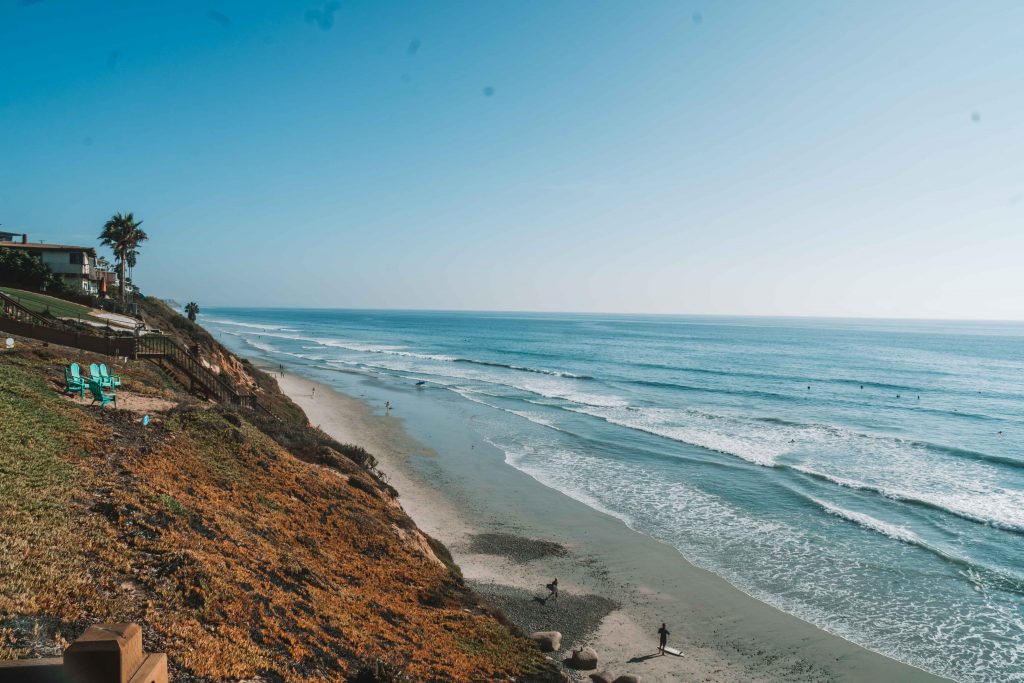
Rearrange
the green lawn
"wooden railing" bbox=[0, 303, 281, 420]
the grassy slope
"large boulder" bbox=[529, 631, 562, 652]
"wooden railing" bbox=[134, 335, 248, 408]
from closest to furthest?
the grassy slope
"large boulder" bbox=[529, 631, 562, 652]
"wooden railing" bbox=[0, 303, 281, 420]
"wooden railing" bbox=[134, 335, 248, 408]
the green lawn

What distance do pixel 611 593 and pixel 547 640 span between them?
17.1 feet

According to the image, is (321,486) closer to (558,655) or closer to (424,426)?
(558,655)

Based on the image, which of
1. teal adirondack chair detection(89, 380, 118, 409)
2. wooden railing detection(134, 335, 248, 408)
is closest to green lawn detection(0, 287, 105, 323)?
wooden railing detection(134, 335, 248, 408)

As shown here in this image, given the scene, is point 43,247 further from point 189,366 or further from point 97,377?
point 97,377

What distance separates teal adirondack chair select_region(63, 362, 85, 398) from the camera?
64.1ft

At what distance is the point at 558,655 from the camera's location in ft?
58.4

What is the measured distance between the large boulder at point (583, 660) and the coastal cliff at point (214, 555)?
208 centimetres

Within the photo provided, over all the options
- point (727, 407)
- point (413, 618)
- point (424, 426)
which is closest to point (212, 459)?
point (413, 618)

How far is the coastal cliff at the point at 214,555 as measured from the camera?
9172 mm

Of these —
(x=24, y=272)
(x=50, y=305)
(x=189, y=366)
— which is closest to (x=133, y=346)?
(x=189, y=366)

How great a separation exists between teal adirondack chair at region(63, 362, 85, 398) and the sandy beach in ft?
48.7

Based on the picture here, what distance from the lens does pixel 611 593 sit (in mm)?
22453

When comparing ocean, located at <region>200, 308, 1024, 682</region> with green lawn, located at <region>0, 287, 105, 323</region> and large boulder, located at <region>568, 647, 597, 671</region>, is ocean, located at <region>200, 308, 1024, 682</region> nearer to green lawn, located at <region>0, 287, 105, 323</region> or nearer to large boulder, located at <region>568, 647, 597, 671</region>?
large boulder, located at <region>568, 647, 597, 671</region>

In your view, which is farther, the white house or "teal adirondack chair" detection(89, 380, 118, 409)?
the white house
